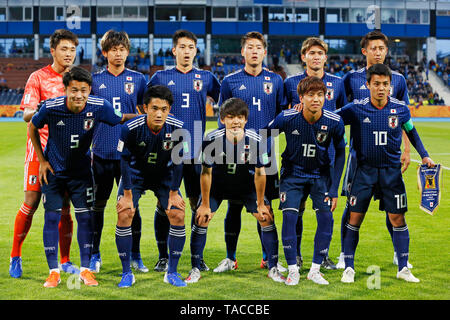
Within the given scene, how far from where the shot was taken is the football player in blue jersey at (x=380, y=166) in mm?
5664

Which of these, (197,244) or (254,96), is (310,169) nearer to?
(254,96)

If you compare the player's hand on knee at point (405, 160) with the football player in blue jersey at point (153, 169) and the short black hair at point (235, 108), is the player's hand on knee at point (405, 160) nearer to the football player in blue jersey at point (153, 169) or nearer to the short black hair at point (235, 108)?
the short black hair at point (235, 108)

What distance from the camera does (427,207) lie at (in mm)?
5805

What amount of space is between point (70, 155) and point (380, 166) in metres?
2.96

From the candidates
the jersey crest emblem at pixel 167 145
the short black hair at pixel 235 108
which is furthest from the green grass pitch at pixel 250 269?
the short black hair at pixel 235 108

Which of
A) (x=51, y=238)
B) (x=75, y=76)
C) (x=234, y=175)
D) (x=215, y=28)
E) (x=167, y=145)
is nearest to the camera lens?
(x=75, y=76)

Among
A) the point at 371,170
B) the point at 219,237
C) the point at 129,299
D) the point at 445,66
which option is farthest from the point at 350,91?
the point at 445,66

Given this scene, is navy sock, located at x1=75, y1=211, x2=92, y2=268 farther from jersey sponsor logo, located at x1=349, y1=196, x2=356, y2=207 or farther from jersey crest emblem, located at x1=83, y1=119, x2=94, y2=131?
jersey sponsor logo, located at x1=349, y1=196, x2=356, y2=207

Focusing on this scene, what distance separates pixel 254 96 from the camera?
6.24m

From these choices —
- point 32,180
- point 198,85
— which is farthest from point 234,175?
point 32,180

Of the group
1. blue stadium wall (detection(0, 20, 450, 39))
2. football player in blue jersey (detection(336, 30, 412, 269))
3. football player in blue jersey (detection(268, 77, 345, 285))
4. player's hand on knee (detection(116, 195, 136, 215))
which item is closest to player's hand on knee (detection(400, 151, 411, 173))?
football player in blue jersey (detection(336, 30, 412, 269))

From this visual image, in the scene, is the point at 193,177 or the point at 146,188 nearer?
the point at 146,188

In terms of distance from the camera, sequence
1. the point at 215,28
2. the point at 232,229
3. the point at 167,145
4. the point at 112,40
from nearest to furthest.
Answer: the point at 167,145, the point at 112,40, the point at 232,229, the point at 215,28

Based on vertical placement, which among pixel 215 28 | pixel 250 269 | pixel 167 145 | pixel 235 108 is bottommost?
pixel 250 269
